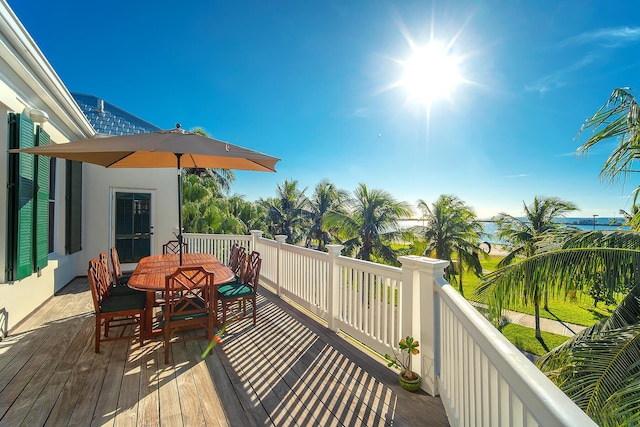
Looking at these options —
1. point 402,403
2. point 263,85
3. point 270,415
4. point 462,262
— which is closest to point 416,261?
point 402,403

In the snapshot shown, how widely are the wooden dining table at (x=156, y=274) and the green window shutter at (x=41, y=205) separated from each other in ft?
4.17

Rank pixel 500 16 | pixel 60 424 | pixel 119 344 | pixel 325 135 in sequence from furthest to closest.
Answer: pixel 325 135 < pixel 500 16 < pixel 119 344 < pixel 60 424

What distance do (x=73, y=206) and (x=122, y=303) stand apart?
364 centimetres

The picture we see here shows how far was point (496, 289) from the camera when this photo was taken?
3365 millimetres

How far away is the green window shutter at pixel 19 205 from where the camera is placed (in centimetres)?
A: 333

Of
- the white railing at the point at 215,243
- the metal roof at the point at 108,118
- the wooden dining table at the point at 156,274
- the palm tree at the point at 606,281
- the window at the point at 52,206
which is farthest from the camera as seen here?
the metal roof at the point at 108,118

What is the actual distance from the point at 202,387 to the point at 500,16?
34.6ft

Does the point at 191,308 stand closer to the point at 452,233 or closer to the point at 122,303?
the point at 122,303

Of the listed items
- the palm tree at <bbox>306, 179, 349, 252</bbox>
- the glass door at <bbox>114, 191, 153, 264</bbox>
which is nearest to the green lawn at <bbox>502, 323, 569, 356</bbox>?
the palm tree at <bbox>306, 179, 349, 252</bbox>

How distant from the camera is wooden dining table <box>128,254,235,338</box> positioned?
2.96 meters

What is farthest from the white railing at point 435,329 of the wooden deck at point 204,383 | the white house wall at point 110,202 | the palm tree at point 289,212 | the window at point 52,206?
the palm tree at point 289,212

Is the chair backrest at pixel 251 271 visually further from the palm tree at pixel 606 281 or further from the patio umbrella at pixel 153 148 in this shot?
the palm tree at pixel 606 281

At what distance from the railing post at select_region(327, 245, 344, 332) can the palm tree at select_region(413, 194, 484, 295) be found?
1529cm

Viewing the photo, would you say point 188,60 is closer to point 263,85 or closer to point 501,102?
point 263,85
